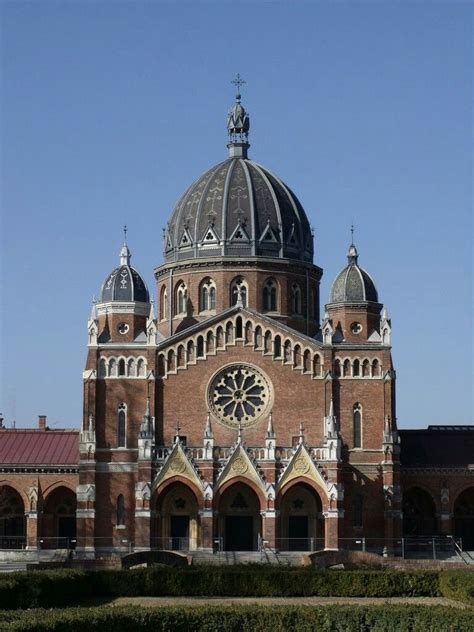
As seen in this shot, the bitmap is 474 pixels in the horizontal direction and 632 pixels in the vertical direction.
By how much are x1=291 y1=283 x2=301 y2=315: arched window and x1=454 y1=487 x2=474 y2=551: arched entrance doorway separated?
52.1 feet

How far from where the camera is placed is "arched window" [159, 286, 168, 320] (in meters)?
90.6

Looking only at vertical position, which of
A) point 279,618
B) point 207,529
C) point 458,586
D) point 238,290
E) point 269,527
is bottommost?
point 279,618

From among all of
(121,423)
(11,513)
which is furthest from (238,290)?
(11,513)

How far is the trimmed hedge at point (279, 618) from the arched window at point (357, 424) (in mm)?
38255

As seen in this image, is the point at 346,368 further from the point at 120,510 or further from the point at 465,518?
the point at 120,510

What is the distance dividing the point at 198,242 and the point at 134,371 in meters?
12.2

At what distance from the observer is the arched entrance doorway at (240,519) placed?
260ft

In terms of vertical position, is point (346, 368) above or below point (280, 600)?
above

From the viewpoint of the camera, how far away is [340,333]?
→ 84125 millimetres

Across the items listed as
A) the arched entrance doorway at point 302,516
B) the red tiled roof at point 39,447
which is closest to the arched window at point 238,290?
the red tiled roof at point 39,447

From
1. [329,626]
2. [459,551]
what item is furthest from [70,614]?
[459,551]

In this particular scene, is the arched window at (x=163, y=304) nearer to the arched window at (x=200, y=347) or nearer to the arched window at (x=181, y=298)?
the arched window at (x=181, y=298)

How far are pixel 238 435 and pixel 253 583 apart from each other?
25903mm

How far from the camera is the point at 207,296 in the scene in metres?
88.9
